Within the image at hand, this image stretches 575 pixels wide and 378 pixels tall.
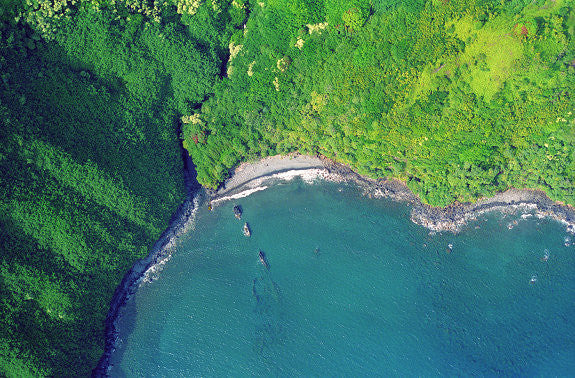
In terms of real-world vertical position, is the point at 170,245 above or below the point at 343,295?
above

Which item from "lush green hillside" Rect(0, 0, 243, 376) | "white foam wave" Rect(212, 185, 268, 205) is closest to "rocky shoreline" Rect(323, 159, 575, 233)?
"white foam wave" Rect(212, 185, 268, 205)

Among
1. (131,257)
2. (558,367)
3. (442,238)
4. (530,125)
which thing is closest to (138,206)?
(131,257)

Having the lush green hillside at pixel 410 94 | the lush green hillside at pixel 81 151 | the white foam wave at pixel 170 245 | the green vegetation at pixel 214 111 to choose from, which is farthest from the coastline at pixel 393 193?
the lush green hillside at pixel 81 151

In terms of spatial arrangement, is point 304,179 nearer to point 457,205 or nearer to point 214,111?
point 214,111

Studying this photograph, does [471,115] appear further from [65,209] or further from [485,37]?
[65,209]

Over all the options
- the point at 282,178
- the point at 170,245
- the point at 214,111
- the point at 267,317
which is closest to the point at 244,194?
the point at 282,178

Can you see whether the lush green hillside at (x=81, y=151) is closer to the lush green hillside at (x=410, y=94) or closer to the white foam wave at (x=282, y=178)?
the lush green hillside at (x=410, y=94)
